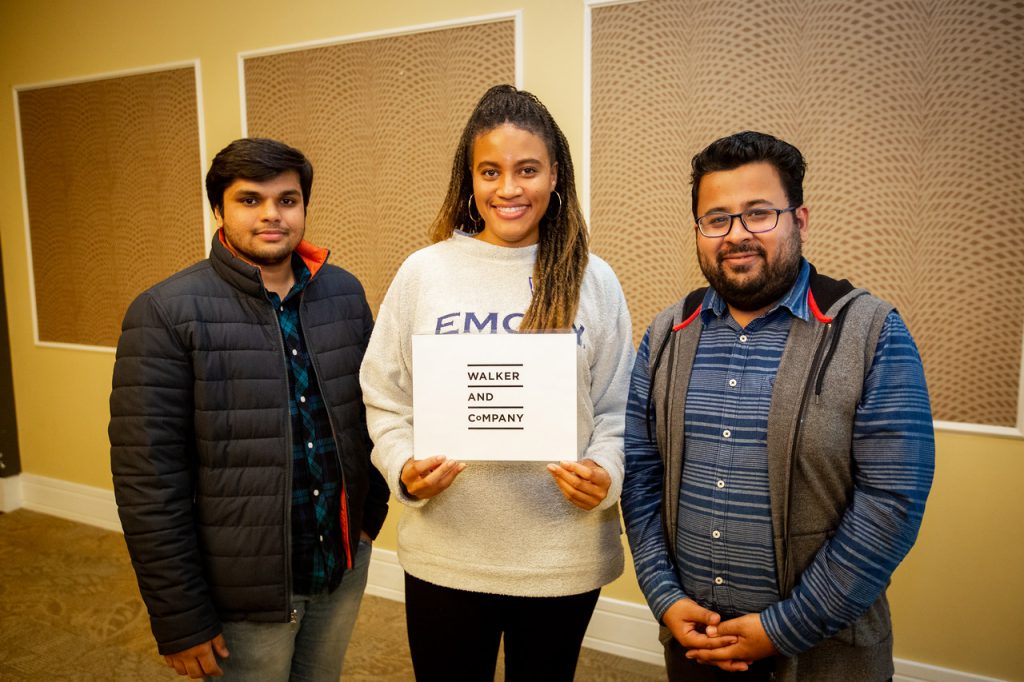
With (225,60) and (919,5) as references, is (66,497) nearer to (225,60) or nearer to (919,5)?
(225,60)

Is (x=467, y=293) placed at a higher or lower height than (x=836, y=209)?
lower

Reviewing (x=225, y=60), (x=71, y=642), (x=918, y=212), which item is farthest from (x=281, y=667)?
(x=225, y=60)

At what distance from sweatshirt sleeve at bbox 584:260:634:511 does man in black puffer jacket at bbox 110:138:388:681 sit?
0.55 metres

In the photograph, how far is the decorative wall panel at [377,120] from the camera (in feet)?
8.41

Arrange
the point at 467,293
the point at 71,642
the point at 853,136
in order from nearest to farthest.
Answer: the point at 467,293 < the point at 853,136 < the point at 71,642

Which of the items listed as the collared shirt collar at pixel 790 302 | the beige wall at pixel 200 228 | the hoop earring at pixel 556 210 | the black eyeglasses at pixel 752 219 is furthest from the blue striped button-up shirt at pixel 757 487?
the beige wall at pixel 200 228

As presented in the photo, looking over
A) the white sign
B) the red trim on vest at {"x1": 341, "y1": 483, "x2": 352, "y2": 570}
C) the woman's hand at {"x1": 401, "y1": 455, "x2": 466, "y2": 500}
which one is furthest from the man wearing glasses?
the red trim on vest at {"x1": 341, "y1": 483, "x2": 352, "y2": 570}

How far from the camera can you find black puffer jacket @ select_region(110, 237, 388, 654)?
1301 mm

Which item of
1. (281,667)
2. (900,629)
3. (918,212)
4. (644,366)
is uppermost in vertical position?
(918,212)

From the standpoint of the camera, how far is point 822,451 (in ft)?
3.54

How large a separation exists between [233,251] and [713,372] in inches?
40.7

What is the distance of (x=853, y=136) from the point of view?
2057 millimetres

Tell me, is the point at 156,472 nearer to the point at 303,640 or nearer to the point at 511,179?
the point at 303,640

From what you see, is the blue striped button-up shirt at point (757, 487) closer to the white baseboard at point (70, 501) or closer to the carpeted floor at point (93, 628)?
the carpeted floor at point (93, 628)
